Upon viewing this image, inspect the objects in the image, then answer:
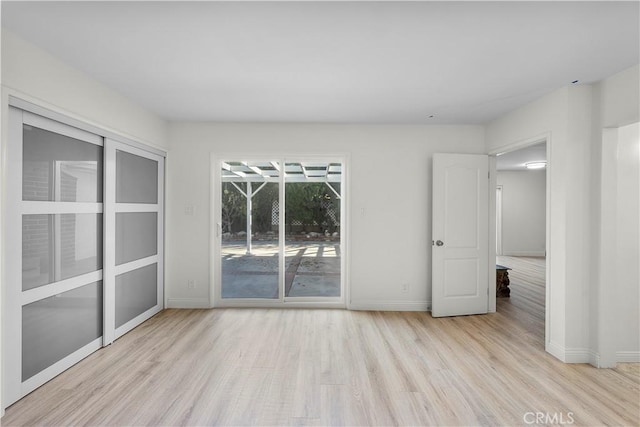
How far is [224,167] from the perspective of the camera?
14.2 feet

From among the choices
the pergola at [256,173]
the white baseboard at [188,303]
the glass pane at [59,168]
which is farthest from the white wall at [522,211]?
the glass pane at [59,168]

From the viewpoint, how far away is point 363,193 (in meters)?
4.23

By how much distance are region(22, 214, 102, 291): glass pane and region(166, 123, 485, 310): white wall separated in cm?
130

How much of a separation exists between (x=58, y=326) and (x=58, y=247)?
64 cm

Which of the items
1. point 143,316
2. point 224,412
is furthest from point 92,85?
point 224,412

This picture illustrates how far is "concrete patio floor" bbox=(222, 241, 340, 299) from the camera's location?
4.37 meters

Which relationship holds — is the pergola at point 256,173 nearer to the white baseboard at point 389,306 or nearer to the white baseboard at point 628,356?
the white baseboard at point 389,306

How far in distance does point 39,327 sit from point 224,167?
8.54 ft

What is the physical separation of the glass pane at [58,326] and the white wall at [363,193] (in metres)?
1.32

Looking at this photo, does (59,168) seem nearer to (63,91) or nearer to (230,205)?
(63,91)

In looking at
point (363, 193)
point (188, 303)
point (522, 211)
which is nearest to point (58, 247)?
point (188, 303)

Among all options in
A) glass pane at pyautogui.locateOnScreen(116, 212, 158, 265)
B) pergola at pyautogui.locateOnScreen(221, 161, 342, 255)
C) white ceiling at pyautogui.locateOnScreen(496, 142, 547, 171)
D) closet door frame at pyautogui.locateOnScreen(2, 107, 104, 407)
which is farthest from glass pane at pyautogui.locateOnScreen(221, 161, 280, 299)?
white ceiling at pyautogui.locateOnScreen(496, 142, 547, 171)

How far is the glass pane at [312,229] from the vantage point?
14.3 feet

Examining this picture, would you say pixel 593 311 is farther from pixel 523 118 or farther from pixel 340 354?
pixel 340 354
